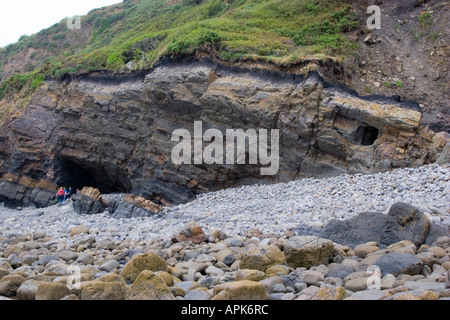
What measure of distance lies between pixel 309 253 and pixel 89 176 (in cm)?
1923

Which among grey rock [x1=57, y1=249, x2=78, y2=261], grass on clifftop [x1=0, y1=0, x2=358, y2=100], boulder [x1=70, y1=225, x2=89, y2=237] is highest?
grass on clifftop [x1=0, y1=0, x2=358, y2=100]

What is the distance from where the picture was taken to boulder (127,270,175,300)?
195 inches

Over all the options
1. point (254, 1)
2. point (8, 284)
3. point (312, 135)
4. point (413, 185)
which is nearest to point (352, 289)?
point (8, 284)

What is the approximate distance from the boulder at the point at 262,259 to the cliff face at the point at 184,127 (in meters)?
8.14

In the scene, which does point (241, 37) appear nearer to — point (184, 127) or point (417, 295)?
point (184, 127)

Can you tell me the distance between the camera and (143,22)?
33.7 m

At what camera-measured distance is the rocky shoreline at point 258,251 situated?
513cm

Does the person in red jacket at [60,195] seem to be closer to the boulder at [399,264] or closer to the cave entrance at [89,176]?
the cave entrance at [89,176]

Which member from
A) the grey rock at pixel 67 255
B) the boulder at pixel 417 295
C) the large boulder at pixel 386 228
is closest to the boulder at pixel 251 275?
the boulder at pixel 417 295

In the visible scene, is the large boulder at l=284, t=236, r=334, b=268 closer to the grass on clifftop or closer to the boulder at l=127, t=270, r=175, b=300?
the boulder at l=127, t=270, r=175, b=300

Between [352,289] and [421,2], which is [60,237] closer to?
[352,289]

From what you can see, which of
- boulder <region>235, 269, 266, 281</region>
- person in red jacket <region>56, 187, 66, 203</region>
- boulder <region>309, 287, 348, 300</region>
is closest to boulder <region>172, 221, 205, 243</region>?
boulder <region>235, 269, 266, 281</region>

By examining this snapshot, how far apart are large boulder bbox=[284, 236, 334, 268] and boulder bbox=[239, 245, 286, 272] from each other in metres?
0.14
